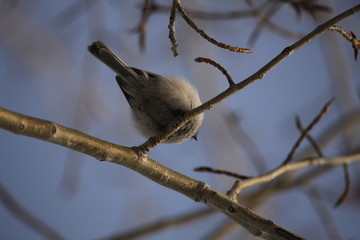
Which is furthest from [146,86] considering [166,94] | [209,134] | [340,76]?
[209,134]

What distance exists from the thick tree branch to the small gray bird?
19.7 inches

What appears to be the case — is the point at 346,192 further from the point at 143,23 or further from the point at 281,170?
the point at 143,23

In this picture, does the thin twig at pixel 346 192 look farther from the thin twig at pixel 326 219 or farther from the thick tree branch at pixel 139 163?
the thick tree branch at pixel 139 163

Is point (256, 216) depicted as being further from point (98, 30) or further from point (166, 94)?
point (98, 30)

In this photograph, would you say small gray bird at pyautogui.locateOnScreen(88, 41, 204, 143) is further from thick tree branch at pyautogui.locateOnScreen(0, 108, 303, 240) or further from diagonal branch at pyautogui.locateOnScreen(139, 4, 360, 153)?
diagonal branch at pyautogui.locateOnScreen(139, 4, 360, 153)

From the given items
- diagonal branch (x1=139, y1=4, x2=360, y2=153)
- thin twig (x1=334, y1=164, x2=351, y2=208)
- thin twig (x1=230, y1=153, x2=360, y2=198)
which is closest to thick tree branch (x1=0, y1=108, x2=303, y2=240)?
thin twig (x1=230, y1=153, x2=360, y2=198)

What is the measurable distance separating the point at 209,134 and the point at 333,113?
1.66 meters

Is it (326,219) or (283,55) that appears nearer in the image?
(283,55)

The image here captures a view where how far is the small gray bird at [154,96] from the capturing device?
215 centimetres

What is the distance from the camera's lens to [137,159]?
1556 mm

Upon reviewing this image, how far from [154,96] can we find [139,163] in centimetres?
73

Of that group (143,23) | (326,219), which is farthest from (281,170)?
(143,23)

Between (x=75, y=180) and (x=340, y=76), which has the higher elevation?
(x=340, y=76)

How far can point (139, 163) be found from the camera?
1.56 m
